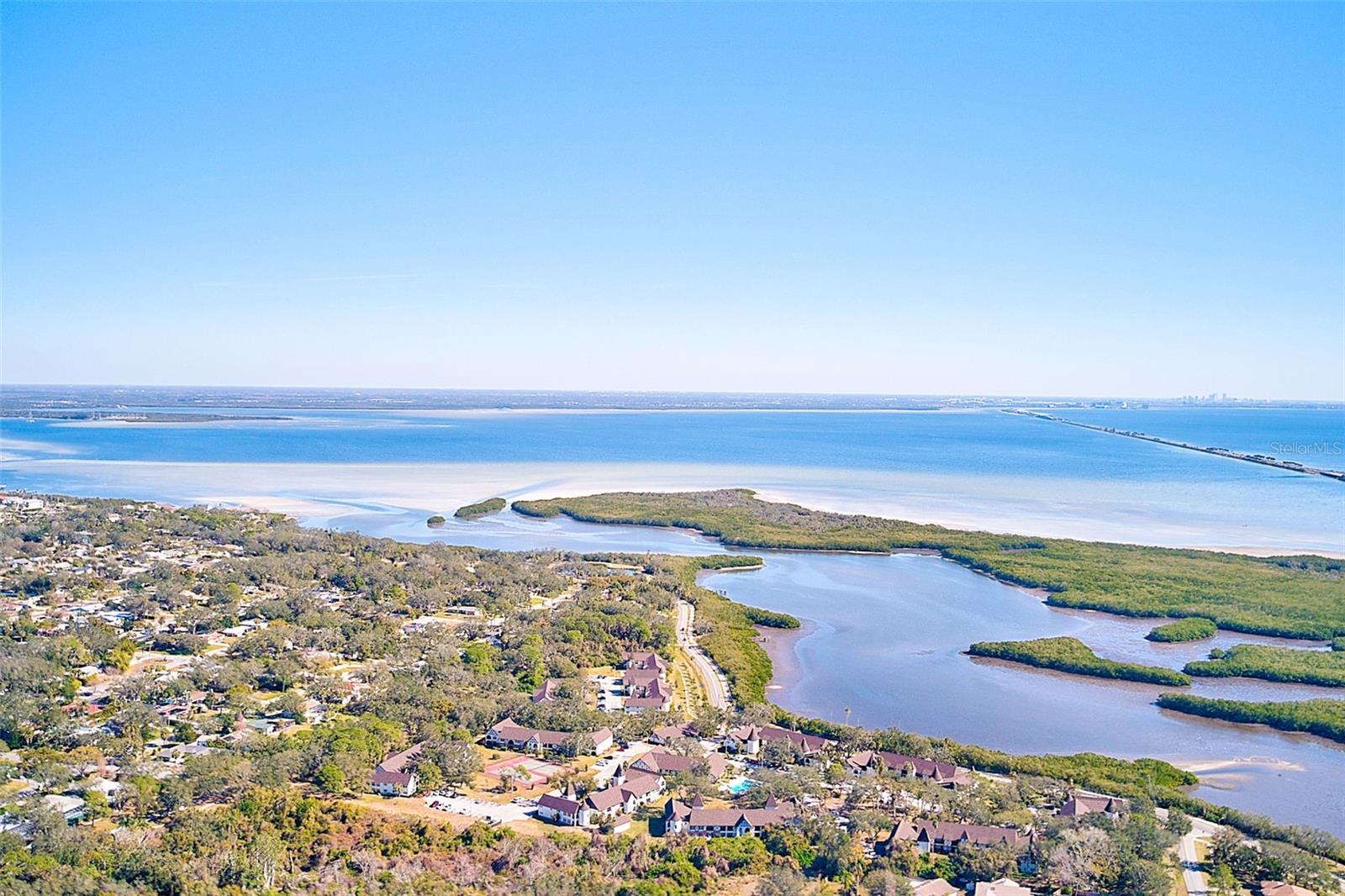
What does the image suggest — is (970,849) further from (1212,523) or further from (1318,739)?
(1212,523)

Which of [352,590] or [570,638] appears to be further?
[352,590]

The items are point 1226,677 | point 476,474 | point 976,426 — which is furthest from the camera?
point 976,426

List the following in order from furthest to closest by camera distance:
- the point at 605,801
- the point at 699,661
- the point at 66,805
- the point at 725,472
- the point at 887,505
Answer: the point at 725,472 → the point at 887,505 → the point at 699,661 → the point at 605,801 → the point at 66,805

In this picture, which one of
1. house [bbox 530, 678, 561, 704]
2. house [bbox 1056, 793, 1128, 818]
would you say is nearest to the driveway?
house [bbox 530, 678, 561, 704]

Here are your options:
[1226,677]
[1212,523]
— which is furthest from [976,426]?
[1226,677]

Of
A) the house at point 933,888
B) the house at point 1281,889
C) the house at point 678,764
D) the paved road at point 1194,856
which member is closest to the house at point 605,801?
the house at point 678,764

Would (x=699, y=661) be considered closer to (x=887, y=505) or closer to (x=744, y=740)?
(x=744, y=740)

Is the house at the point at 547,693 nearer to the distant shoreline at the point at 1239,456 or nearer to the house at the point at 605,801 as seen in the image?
the house at the point at 605,801

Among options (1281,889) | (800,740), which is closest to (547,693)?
(800,740)
